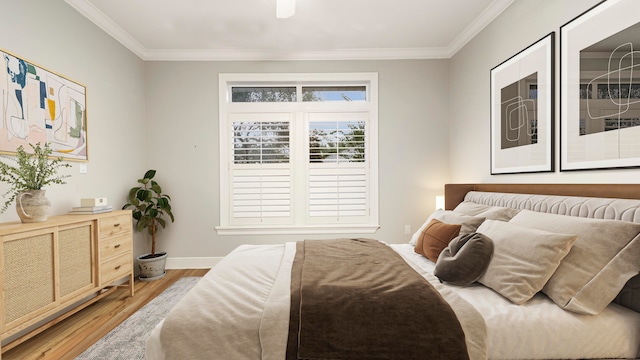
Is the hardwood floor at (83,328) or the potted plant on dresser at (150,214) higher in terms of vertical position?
the potted plant on dresser at (150,214)

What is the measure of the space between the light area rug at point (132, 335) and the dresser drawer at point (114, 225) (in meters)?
0.73

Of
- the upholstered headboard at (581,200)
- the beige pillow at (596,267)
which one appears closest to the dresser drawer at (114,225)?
the beige pillow at (596,267)

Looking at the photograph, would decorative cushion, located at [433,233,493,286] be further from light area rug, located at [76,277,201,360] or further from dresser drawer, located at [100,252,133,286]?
dresser drawer, located at [100,252,133,286]

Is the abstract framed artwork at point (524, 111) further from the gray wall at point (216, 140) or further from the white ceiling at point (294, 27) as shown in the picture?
the gray wall at point (216, 140)

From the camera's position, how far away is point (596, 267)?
4.41 feet

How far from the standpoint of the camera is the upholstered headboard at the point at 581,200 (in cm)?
140

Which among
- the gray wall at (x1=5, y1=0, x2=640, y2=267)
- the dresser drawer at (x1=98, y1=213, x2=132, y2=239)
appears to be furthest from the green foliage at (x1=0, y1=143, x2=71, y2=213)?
the gray wall at (x1=5, y1=0, x2=640, y2=267)

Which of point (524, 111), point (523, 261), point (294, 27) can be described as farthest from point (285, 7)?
point (523, 261)

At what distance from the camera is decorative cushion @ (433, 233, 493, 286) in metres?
1.61

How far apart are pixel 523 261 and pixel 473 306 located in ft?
1.30

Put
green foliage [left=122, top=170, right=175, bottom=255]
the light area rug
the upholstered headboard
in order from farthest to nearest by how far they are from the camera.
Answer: green foliage [left=122, top=170, right=175, bottom=255] < the light area rug < the upholstered headboard

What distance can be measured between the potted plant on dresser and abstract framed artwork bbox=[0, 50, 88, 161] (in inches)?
30.3

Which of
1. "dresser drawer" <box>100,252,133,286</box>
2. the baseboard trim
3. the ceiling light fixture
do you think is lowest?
the baseboard trim

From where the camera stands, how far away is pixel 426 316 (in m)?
1.26
